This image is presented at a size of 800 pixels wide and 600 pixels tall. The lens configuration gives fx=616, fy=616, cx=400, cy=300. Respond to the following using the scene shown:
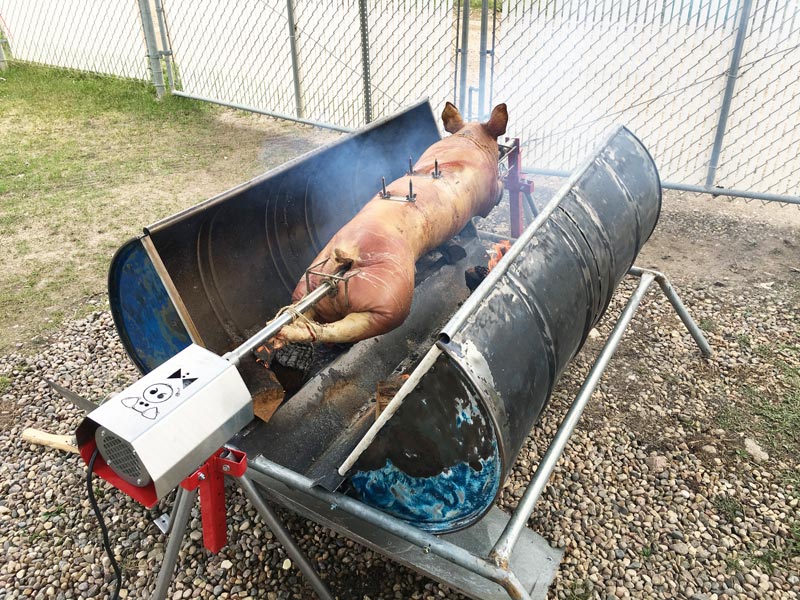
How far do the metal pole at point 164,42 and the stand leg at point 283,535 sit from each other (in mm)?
8272

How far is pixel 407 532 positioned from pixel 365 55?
592 centimetres

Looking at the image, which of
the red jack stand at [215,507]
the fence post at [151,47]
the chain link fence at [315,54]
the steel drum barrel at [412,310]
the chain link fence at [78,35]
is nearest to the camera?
the steel drum barrel at [412,310]

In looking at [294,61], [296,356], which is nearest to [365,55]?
[294,61]

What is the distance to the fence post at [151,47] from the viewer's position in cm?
852

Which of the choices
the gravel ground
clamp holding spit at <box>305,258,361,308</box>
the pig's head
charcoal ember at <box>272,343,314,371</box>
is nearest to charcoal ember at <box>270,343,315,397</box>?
charcoal ember at <box>272,343,314,371</box>

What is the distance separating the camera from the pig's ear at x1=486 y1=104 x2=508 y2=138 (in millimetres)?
4031

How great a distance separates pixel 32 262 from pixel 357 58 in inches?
167

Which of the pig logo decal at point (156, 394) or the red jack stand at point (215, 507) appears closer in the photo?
the pig logo decal at point (156, 394)

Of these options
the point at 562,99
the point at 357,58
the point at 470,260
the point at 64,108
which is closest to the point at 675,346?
the point at 470,260

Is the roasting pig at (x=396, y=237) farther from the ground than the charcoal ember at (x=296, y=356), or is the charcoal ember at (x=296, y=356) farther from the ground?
the roasting pig at (x=396, y=237)

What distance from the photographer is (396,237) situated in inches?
120

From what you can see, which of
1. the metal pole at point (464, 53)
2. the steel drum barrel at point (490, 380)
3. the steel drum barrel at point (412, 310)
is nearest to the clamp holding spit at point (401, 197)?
the steel drum barrel at point (412, 310)

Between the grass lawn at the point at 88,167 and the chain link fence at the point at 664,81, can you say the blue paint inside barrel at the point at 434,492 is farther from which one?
the chain link fence at the point at 664,81

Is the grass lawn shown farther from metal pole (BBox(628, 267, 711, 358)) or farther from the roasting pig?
metal pole (BBox(628, 267, 711, 358))
